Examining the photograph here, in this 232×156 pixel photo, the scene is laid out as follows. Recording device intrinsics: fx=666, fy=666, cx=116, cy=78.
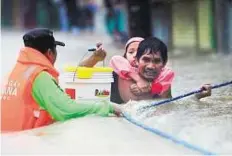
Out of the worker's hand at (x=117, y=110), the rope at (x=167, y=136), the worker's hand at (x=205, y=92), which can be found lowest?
A: the rope at (x=167, y=136)

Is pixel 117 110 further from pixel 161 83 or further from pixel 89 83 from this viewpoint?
pixel 161 83

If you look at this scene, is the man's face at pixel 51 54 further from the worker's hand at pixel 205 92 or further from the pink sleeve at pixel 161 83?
the worker's hand at pixel 205 92

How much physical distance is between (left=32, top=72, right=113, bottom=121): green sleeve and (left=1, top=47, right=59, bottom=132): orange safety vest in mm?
62

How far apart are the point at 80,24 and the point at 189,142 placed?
22.0 metres

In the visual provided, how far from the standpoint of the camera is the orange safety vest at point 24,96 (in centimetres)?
550

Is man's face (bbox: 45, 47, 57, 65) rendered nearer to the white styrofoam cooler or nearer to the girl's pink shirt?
the white styrofoam cooler

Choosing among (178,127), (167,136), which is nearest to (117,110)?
(178,127)

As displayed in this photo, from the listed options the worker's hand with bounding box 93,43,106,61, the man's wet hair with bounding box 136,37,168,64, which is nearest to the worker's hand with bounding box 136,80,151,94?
the man's wet hair with bounding box 136,37,168,64

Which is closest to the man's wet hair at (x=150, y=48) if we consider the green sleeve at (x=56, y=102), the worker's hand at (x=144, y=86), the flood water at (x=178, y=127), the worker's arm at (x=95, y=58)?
the worker's hand at (x=144, y=86)

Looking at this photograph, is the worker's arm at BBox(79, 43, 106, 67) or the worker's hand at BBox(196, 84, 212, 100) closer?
the worker's arm at BBox(79, 43, 106, 67)

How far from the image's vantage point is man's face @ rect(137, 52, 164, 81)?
21.0 ft

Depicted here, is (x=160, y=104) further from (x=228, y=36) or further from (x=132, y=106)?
(x=228, y=36)

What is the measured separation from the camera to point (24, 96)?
217 inches

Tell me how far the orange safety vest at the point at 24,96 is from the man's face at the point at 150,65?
107cm
